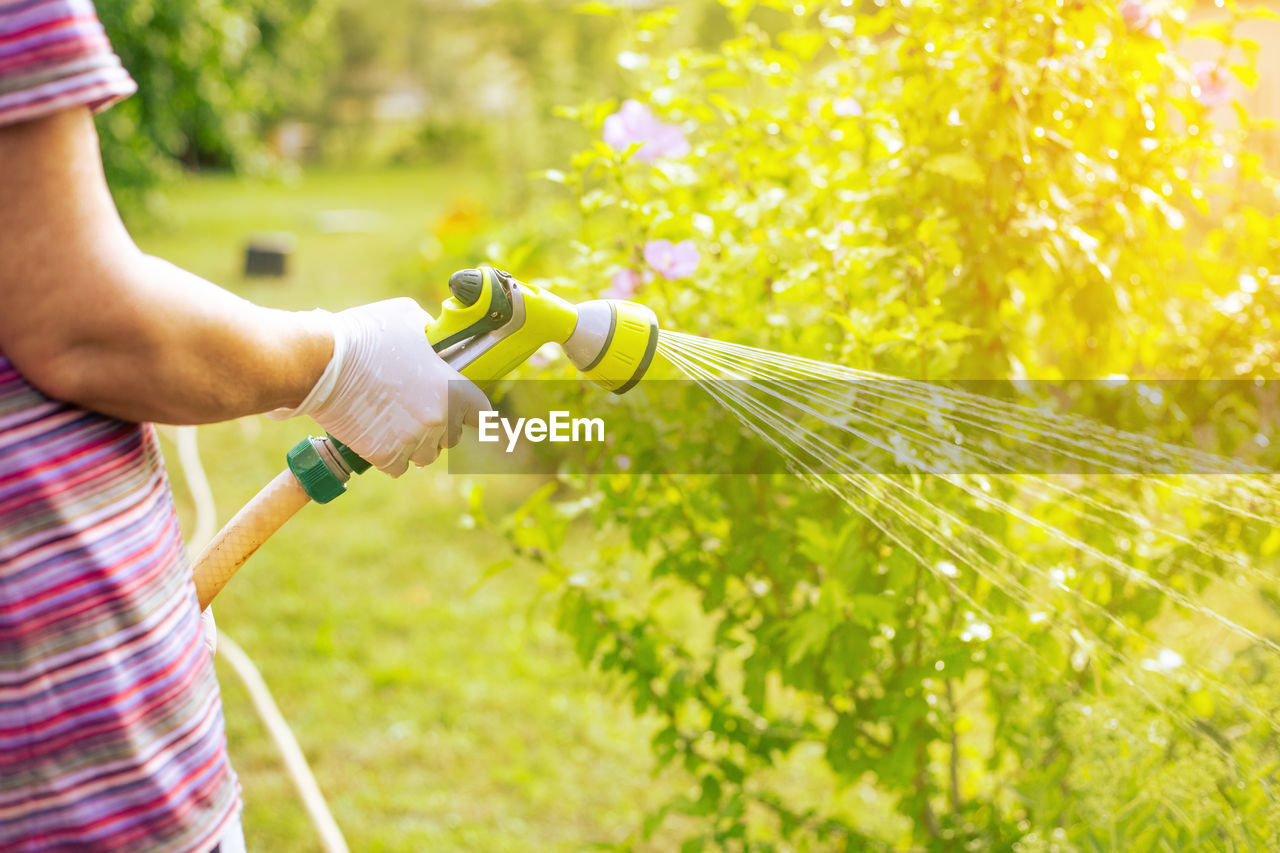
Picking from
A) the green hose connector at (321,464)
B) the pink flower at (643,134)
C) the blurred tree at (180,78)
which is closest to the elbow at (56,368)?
the green hose connector at (321,464)

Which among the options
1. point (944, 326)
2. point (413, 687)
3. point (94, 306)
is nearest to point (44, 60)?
point (94, 306)

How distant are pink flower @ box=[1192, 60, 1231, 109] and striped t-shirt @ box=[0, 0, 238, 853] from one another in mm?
1847

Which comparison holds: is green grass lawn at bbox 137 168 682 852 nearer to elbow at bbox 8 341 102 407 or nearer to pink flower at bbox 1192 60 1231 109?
elbow at bbox 8 341 102 407

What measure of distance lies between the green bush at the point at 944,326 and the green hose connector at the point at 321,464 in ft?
2.09

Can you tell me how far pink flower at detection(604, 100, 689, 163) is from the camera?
6.32ft

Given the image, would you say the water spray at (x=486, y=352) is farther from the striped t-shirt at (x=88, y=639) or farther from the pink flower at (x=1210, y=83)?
the pink flower at (x=1210, y=83)

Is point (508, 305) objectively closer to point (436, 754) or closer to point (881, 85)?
point (881, 85)

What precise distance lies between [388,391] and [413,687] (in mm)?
2614

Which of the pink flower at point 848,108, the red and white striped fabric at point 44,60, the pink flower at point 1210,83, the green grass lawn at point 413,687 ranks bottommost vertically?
the green grass lawn at point 413,687

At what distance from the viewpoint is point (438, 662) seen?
373cm

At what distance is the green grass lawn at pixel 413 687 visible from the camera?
294 centimetres

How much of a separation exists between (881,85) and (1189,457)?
91 centimetres

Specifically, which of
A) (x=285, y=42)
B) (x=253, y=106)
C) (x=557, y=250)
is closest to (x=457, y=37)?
(x=285, y=42)

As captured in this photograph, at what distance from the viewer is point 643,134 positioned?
6.50 ft
